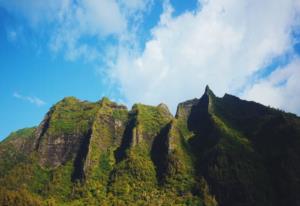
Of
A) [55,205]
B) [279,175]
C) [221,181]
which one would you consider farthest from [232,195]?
[55,205]

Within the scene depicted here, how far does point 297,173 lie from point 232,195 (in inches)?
1301

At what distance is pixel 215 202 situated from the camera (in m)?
191

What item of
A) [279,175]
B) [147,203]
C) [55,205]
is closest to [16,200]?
[55,205]

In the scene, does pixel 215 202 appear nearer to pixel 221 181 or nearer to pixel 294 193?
pixel 221 181

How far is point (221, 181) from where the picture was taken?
199 m

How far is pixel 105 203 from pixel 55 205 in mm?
24275

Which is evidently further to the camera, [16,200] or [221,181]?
[221,181]

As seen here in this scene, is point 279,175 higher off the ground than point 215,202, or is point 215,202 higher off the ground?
point 279,175

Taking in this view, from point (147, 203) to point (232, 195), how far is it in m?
41.2

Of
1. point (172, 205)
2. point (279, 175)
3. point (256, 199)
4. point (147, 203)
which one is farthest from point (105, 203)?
point (279, 175)

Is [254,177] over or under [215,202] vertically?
over

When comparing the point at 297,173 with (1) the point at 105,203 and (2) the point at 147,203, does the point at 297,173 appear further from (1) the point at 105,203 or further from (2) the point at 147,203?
(1) the point at 105,203

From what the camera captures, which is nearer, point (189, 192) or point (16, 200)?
point (16, 200)

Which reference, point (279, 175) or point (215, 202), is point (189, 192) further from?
point (279, 175)
